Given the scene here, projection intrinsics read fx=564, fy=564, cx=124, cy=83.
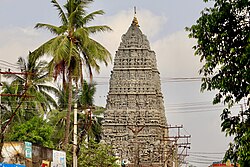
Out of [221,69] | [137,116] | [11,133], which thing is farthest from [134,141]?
[221,69]

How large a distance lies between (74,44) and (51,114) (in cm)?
2631

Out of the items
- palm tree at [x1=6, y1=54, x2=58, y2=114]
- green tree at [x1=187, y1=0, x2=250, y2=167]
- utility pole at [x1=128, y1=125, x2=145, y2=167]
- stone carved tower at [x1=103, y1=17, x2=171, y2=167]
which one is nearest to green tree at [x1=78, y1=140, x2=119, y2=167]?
palm tree at [x1=6, y1=54, x2=58, y2=114]

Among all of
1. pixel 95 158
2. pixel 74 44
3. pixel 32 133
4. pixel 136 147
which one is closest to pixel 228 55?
pixel 74 44

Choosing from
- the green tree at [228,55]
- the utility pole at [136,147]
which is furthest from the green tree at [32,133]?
the green tree at [228,55]

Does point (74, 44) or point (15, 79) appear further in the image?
point (15, 79)

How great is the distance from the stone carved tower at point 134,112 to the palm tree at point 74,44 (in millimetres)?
32882

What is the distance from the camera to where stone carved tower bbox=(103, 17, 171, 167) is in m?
66.2

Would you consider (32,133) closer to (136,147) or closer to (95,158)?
(95,158)

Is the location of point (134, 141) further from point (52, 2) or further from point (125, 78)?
point (52, 2)

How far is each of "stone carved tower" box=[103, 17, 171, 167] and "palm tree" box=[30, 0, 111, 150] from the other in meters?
32.9

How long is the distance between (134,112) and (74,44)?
34.8 meters

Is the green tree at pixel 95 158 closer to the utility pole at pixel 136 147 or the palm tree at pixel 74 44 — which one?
the palm tree at pixel 74 44

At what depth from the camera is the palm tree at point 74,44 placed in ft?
107

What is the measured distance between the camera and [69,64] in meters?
32.2
